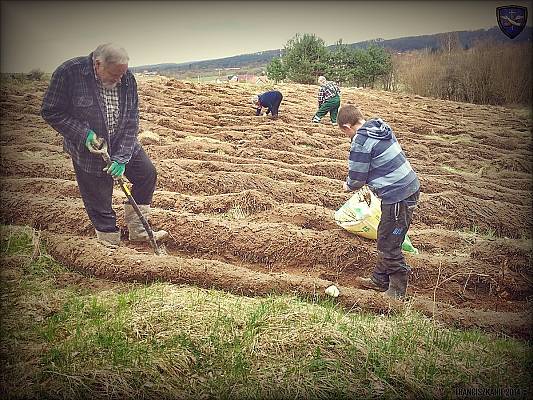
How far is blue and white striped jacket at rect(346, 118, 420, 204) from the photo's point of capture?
3.08 metres

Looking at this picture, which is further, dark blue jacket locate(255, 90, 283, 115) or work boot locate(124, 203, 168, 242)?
dark blue jacket locate(255, 90, 283, 115)

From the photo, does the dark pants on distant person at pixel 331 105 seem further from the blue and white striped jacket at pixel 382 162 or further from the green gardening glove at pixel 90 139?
the green gardening glove at pixel 90 139

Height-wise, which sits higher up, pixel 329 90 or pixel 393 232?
pixel 329 90

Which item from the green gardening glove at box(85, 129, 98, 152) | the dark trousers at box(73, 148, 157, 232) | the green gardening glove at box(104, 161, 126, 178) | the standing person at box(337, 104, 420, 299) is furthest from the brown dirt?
the green gardening glove at box(104, 161, 126, 178)

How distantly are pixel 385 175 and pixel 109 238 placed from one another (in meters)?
2.14

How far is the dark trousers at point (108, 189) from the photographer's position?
11.0ft

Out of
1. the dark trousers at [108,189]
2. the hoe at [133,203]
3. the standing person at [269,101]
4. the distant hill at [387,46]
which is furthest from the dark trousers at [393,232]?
the standing person at [269,101]

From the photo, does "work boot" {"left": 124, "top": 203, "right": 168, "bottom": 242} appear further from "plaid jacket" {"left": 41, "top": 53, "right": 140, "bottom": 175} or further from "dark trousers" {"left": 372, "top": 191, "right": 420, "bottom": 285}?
"dark trousers" {"left": 372, "top": 191, "right": 420, "bottom": 285}

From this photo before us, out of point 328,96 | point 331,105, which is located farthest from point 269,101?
point 328,96

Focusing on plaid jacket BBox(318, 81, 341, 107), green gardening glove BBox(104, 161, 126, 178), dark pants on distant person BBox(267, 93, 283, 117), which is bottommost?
green gardening glove BBox(104, 161, 126, 178)

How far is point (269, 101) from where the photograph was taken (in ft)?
17.8

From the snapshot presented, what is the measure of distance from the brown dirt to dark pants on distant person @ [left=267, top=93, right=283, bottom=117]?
145 mm

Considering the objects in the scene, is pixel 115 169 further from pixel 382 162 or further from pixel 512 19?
pixel 512 19

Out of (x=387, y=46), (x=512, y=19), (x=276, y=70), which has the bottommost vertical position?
(x=276, y=70)
